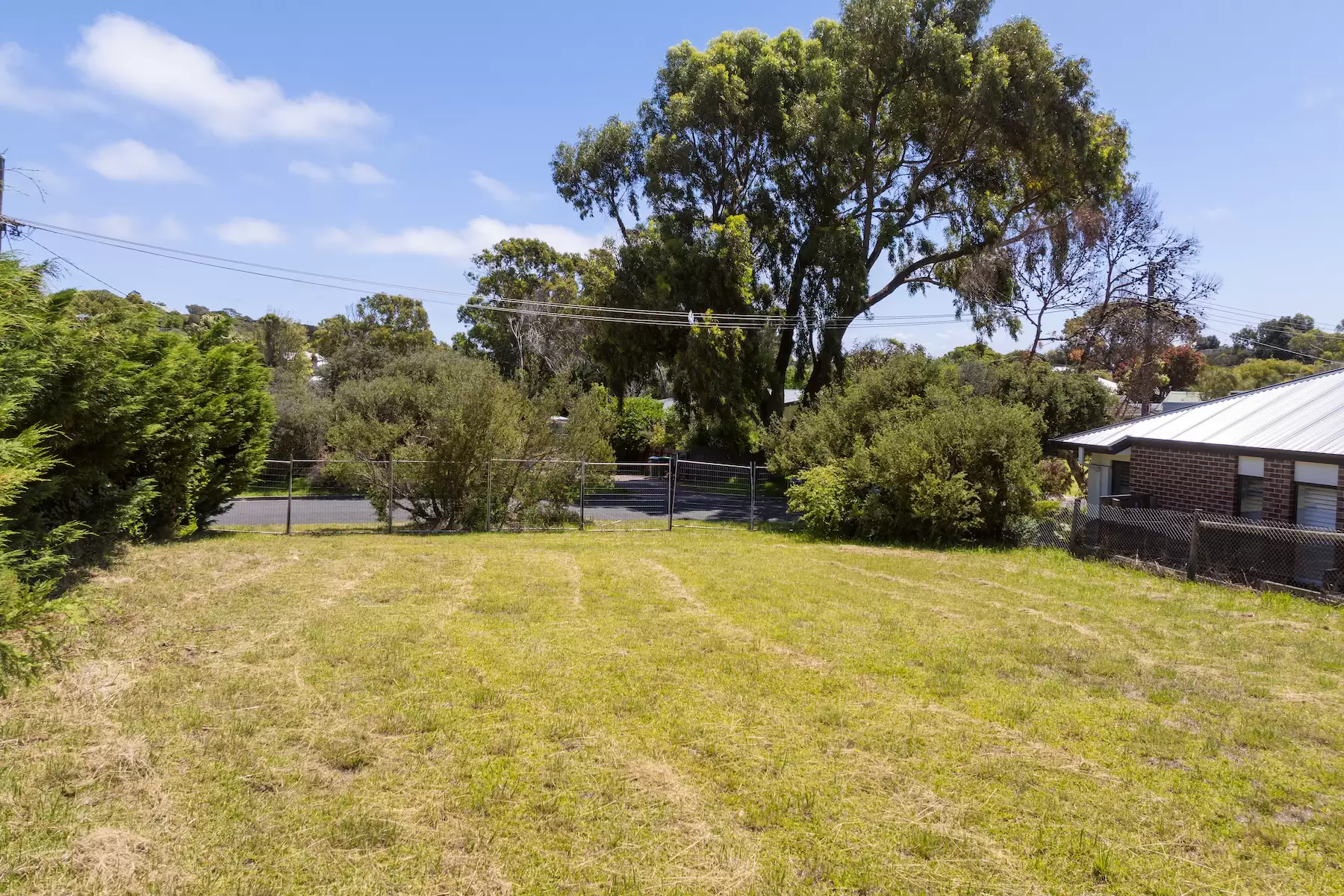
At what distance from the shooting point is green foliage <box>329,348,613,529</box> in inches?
656

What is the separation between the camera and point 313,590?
9.53 meters

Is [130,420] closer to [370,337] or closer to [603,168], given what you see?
[603,168]

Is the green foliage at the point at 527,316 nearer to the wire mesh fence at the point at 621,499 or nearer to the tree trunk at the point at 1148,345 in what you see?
the wire mesh fence at the point at 621,499

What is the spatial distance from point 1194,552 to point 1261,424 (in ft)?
13.2

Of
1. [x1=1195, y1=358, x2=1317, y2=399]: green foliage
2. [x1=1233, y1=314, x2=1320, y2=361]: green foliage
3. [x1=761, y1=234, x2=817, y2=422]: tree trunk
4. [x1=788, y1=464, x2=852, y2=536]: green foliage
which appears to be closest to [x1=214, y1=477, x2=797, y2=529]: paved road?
[x1=788, y1=464, x2=852, y2=536]: green foliage

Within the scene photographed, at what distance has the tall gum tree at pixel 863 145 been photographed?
24422 mm

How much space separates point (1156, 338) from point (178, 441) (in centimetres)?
3439

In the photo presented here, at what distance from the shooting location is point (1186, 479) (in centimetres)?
1523

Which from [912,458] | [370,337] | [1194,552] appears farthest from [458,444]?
[370,337]

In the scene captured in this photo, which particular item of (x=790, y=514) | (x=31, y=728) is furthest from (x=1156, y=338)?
(x=31, y=728)

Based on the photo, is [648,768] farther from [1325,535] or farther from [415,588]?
[1325,535]

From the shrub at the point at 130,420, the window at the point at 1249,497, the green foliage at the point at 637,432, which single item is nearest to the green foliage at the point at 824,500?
the window at the point at 1249,497

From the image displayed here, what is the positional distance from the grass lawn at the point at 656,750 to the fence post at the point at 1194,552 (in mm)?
2751

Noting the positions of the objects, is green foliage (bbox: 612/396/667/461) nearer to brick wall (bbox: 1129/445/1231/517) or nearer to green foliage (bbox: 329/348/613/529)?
green foliage (bbox: 329/348/613/529)
